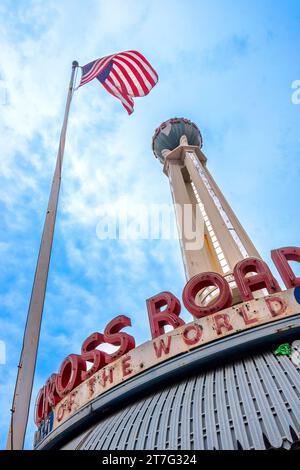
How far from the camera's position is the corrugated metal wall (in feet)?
25.5

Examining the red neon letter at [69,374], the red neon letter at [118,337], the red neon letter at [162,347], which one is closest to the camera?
the red neon letter at [162,347]

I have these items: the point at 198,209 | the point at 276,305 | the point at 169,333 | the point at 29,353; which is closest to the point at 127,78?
the point at 169,333

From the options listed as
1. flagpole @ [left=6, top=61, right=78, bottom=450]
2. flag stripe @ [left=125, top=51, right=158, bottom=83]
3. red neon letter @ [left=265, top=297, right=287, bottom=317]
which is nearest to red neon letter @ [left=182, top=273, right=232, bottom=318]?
red neon letter @ [left=265, top=297, right=287, bottom=317]

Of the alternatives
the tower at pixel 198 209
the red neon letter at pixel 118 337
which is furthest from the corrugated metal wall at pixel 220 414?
the tower at pixel 198 209

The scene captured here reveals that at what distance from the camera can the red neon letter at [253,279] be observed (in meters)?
12.5

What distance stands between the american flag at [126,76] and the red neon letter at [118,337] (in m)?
7.65

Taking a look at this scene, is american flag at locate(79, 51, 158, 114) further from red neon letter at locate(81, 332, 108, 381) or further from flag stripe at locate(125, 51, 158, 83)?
red neon letter at locate(81, 332, 108, 381)

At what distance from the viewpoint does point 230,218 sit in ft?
71.4

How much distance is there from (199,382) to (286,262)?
5.14m

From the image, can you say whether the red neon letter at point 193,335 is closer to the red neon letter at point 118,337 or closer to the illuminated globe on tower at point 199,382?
the illuminated globe on tower at point 199,382

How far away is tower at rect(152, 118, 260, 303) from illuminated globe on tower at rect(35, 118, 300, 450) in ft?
8.24

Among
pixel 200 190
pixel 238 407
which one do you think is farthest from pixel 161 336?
pixel 200 190

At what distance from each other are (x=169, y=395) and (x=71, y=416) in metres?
3.57
